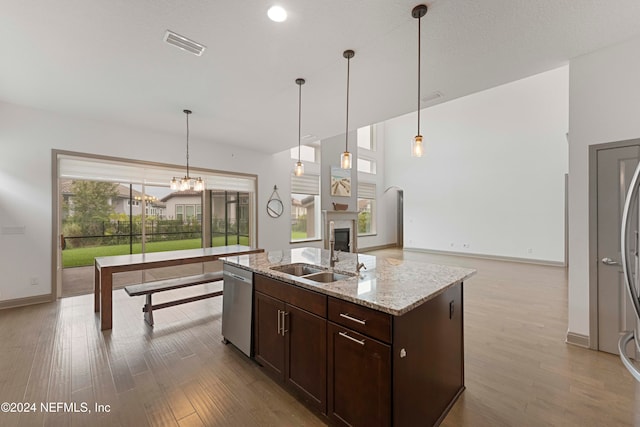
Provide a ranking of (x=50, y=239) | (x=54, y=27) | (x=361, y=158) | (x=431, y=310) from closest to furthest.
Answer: (x=431, y=310) → (x=54, y=27) → (x=50, y=239) → (x=361, y=158)

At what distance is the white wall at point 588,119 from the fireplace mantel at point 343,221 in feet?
16.9

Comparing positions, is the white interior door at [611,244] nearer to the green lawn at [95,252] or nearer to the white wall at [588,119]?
the white wall at [588,119]

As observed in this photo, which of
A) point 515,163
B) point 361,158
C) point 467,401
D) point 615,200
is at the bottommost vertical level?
point 467,401

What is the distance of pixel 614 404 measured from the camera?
73.0 inches

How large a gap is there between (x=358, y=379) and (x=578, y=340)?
262 cm

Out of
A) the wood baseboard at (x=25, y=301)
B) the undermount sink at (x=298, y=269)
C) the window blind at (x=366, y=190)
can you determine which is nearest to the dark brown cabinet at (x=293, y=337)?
the undermount sink at (x=298, y=269)

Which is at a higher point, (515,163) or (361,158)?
(361,158)

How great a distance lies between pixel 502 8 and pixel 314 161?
5.81 metres

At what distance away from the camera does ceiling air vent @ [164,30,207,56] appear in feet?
7.46

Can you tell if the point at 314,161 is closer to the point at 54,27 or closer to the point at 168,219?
the point at 168,219

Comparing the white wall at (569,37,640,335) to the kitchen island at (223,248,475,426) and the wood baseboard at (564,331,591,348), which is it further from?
the kitchen island at (223,248,475,426)

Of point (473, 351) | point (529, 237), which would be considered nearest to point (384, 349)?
point (473, 351)

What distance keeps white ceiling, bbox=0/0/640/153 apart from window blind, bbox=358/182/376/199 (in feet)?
17.7

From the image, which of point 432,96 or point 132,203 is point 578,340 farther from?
point 132,203
